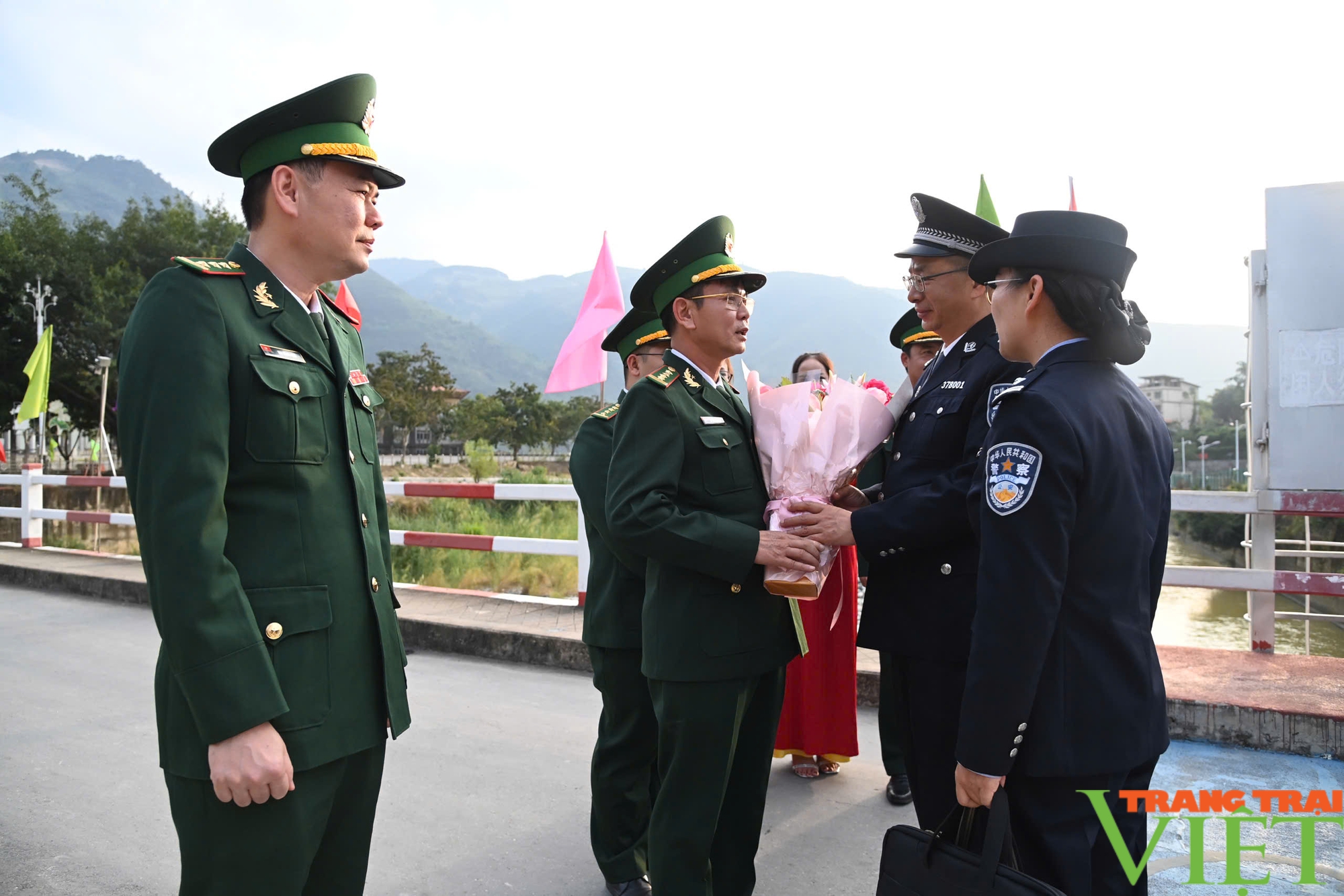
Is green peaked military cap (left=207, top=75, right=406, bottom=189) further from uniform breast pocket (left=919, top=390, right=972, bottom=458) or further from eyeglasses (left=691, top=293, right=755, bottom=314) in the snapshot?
uniform breast pocket (left=919, top=390, right=972, bottom=458)

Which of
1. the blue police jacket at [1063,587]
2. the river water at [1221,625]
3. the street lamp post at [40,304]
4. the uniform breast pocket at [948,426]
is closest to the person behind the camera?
the blue police jacket at [1063,587]

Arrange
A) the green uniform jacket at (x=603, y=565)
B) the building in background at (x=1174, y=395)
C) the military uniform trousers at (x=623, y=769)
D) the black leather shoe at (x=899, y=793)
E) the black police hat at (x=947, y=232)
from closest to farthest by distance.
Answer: the black police hat at (x=947, y=232) → the military uniform trousers at (x=623, y=769) → the green uniform jacket at (x=603, y=565) → the black leather shoe at (x=899, y=793) → the building in background at (x=1174, y=395)

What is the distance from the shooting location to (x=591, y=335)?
841 centimetres

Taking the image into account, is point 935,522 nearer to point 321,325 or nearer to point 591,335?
point 321,325

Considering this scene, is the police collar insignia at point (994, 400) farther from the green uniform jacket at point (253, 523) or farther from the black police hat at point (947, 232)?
the green uniform jacket at point (253, 523)

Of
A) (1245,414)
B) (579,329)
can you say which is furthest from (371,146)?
(579,329)

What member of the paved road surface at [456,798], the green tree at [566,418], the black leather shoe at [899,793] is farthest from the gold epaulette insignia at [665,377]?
the green tree at [566,418]

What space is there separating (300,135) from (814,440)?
145 centimetres

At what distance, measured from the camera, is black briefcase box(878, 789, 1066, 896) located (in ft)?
5.19

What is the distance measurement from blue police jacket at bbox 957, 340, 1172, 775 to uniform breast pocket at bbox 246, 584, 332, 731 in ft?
4.12

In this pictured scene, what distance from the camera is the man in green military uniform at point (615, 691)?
2.79 meters

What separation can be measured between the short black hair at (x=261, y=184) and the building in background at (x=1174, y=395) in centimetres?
8114

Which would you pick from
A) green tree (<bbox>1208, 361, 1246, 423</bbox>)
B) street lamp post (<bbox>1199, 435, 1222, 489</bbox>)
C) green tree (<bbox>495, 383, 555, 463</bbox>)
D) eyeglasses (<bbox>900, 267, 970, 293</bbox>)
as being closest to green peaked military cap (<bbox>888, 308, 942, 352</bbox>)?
eyeglasses (<bbox>900, 267, 970, 293</bbox>)

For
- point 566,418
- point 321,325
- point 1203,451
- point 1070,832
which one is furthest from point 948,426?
point 566,418
